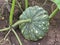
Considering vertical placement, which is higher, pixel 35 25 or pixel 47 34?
pixel 35 25

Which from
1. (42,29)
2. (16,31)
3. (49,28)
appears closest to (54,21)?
(49,28)

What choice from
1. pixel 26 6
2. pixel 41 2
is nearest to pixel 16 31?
pixel 26 6

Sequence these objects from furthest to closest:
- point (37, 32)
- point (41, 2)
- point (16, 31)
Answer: point (41, 2) → point (16, 31) → point (37, 32)

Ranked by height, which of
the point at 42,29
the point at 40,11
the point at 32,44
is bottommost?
the point at 32,44

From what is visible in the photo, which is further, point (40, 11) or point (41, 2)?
point (41, 2)

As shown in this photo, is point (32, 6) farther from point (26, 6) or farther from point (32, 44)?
point (32, 44)

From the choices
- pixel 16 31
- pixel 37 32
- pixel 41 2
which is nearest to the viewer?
pixel 37 32

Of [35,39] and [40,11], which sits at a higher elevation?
[40,11]

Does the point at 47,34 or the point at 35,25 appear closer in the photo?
the point at 35,25
